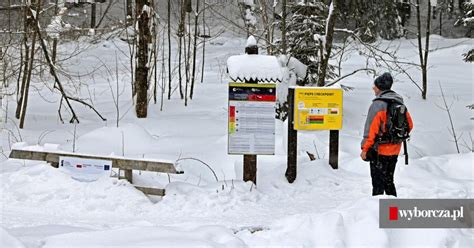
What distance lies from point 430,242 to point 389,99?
2.33 meters

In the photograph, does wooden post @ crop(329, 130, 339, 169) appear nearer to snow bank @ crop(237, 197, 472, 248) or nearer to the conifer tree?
snow bank @ crop(237, 197, 472, 248)

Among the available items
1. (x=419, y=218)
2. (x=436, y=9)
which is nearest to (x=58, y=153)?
(x=419, y=218)

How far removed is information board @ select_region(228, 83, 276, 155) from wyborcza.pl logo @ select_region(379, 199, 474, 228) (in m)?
2.76

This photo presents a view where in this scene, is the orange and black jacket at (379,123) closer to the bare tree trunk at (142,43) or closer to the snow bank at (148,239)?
the snow bank at (148,239)

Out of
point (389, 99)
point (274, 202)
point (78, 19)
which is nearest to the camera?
point (389, 99)

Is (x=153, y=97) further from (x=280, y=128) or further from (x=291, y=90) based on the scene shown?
(x=291, y=90)

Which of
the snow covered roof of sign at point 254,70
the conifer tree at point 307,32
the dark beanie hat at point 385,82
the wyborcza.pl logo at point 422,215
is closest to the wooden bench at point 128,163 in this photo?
the snow covered roof of sign at point 254,70

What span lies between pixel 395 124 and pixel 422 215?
4.57ft

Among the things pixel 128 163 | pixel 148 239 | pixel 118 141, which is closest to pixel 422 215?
pixel 148 239

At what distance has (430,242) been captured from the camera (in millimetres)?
4359

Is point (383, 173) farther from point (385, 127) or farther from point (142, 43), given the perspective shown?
point (142, 43)

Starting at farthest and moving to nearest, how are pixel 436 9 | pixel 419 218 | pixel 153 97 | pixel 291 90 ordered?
pixel 436 9 < pixel 153 97 < pixel 291 90 < pixel 419 218

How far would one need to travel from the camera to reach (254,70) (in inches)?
307

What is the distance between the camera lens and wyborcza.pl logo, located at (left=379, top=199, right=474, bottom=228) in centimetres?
480
